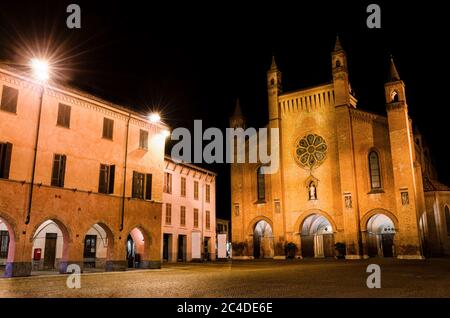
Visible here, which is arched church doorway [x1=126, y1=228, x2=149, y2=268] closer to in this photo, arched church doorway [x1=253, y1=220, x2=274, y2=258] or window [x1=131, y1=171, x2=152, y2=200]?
window [x1=131, y1=171, x2=152, y2=200]

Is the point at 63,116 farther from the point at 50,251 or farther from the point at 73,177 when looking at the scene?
the point at 50,251

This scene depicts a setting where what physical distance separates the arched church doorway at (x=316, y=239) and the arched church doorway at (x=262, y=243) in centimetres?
436

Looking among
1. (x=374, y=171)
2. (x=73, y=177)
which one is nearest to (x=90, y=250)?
(x=73, y=177)

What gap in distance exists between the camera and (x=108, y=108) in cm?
2462

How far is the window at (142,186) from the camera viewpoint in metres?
25.7

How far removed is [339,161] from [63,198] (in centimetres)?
2657

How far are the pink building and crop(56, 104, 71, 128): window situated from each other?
16.0m

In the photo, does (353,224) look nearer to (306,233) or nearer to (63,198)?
(306,233)

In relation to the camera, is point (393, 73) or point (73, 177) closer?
point (73, 177)

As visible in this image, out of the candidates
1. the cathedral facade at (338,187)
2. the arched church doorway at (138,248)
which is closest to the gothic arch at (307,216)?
the cathedral facade at (338,187)

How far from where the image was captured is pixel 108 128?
24641mm

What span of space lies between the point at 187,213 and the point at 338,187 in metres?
15.3
